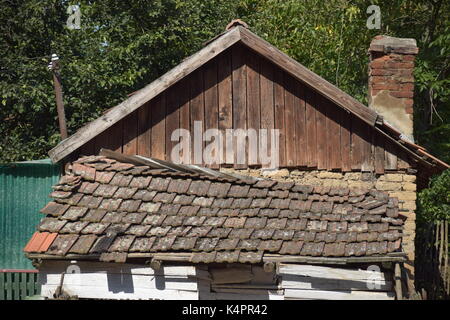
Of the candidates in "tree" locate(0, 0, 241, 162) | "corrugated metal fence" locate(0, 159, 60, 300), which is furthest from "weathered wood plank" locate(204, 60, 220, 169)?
"tree" locate(0, 0, 241, 162)

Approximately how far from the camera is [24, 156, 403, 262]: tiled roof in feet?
26.0

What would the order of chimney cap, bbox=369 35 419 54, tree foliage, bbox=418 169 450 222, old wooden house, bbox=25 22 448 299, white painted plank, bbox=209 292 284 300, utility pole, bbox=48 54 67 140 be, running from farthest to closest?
tree foliage, bbox=418 169 450 222, utility pole, bbox=48 54 67 140, chimney cap, bbox=369 35 419 54, white painted plank, bbox=209 292 284 300, old wooden house, bbox=25 22 448 299

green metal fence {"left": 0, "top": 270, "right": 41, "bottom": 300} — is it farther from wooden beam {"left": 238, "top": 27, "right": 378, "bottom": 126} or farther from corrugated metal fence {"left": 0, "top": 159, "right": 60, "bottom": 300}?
wooden beam {"left": 238, "top": 27, "right": 378, "bottom": 126}

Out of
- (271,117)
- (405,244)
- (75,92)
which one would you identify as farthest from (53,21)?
(405,244)

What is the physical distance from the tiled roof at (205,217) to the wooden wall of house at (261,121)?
2.54ft

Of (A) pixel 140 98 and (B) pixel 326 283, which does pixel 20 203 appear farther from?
(B) pixel 326 283

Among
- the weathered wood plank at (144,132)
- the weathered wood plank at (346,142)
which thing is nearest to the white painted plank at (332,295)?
the weathered wood plank at (346,142)

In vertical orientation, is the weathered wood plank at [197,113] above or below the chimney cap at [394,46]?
below

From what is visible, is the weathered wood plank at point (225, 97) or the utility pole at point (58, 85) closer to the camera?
the weathered wood plank at point (225, 97)

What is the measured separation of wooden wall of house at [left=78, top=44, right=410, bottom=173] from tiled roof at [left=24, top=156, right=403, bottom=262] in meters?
0.77

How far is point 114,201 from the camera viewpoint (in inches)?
339

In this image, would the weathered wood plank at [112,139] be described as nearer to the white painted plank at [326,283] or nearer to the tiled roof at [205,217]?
the tiled roof at [205,217]

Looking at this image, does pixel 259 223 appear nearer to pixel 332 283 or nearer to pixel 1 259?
pixel 332 283

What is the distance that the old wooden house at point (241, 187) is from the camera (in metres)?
8.02
